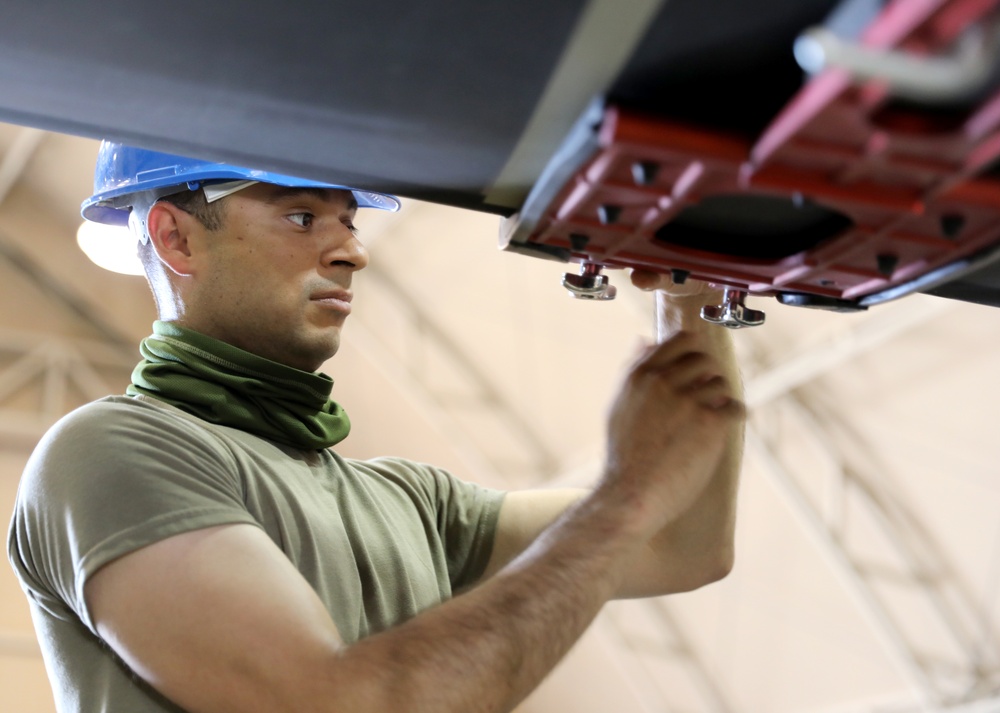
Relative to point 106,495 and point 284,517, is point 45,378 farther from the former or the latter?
point 106,495

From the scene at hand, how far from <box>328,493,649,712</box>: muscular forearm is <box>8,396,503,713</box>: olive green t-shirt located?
293 mm

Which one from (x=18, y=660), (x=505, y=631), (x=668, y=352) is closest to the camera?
(x=505, y=631)

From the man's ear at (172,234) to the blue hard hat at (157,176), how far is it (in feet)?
0.14

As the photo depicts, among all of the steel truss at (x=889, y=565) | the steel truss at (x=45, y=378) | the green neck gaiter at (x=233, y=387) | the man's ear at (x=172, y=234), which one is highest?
the steel truss at (x=45, y=378)

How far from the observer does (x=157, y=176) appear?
6.51ft

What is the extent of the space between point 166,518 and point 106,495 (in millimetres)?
96

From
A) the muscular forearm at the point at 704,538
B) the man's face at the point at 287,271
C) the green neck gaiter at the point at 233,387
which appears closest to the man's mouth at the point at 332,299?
the man's face at the point at 287,271

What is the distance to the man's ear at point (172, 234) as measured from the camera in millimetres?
2039

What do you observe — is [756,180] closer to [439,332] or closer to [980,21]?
[980,21]

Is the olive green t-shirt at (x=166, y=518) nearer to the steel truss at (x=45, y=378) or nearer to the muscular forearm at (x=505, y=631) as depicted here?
the muscular forearm at (x=505, y=631)

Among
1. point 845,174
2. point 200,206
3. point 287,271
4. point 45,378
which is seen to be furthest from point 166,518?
point 45,378

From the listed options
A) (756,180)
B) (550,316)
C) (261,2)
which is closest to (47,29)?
(261,2)

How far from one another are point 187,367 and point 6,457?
914cm

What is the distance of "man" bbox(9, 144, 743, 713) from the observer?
1.29 m
